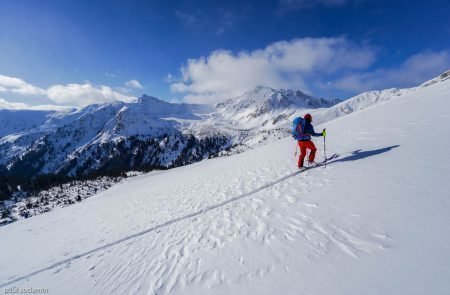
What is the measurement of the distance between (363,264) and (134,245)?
28.9ft

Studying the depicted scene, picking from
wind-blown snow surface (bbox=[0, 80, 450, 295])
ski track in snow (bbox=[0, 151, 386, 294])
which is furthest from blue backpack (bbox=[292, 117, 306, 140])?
ski track in snow (bbox=[0, 151, 386, 294])

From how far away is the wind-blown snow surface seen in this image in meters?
5.50

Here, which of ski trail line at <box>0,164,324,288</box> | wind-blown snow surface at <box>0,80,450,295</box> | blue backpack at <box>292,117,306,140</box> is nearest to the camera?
wind-blown snow surface at <box>0,80,450,295</box>

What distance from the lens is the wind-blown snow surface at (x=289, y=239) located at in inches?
216

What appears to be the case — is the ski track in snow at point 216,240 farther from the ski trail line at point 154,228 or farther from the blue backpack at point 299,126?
the blue backpack at point 299,126

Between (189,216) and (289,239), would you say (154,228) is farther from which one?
(289,239)

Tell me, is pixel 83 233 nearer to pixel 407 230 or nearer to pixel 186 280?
pixel 186 280

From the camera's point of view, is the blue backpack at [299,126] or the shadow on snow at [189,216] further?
the blue backpack at [299,126]

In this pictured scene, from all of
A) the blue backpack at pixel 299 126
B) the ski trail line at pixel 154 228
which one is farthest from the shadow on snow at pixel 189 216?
the blue backpack at pixel 299 126

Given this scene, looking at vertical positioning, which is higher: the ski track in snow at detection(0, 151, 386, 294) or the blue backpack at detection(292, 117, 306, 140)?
the blue backpack at detection(292, 117, 306, 140)

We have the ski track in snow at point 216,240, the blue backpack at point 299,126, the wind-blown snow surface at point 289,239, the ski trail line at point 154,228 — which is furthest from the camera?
the blue backpack at point 299,126

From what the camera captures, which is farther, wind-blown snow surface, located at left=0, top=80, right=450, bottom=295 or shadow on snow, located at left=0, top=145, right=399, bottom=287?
shadow on snow, located at left=0, top=145, right=399, bottom=287

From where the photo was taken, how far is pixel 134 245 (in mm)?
10398

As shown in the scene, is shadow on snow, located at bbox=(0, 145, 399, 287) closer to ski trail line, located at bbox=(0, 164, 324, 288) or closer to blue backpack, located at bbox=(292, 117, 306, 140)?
ski trail line, located at bbox=(0, 164, 324, 288)
